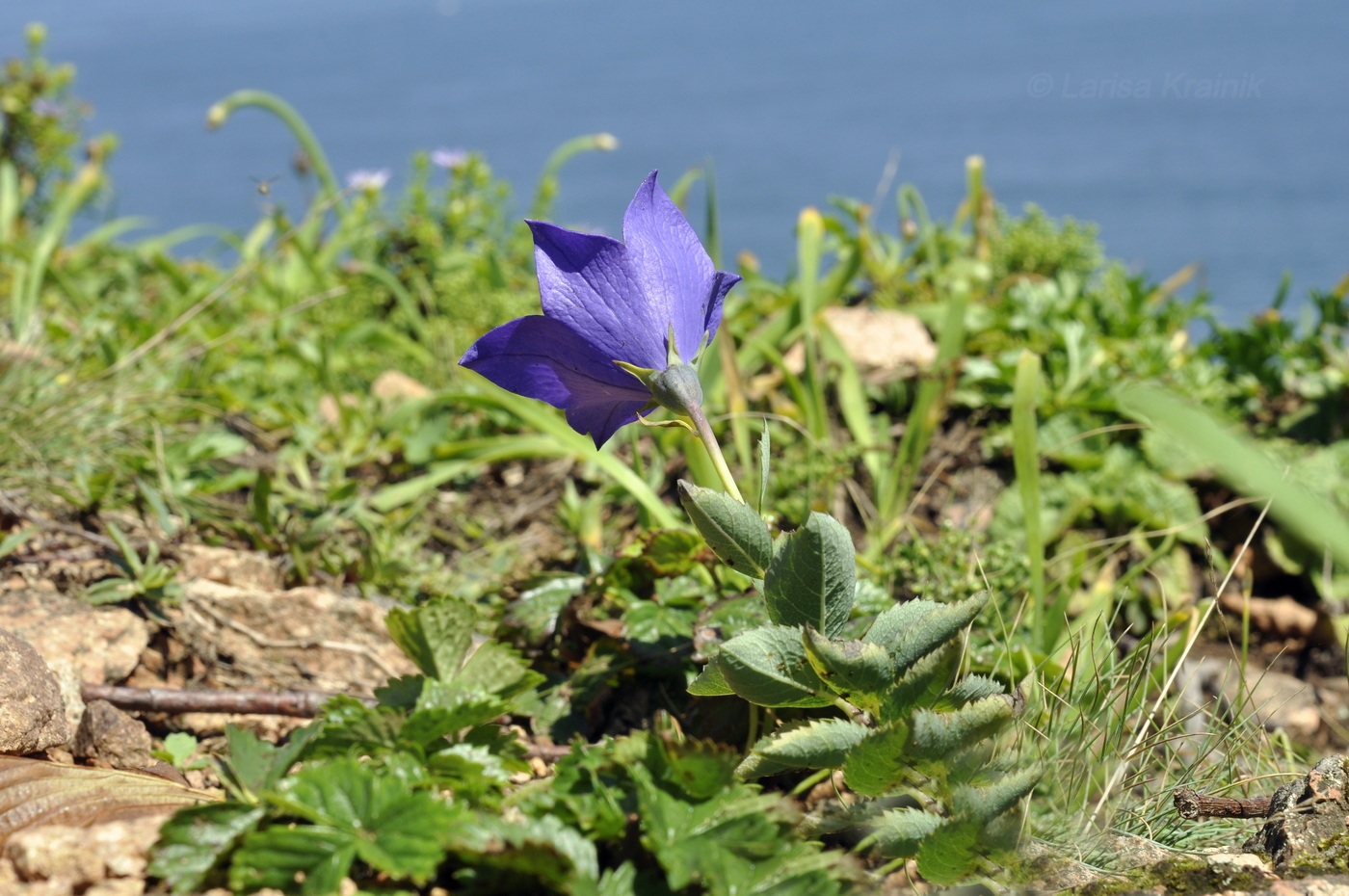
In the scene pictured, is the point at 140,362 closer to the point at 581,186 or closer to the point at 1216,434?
the point at 1216,434

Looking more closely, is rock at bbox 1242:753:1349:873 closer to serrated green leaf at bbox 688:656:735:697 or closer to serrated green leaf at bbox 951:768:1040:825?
serrated green leaf at bbox 951:768:1040:825

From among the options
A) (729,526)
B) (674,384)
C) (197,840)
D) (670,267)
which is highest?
(670,267)

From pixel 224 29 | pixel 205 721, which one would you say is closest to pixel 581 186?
pixel 205 721

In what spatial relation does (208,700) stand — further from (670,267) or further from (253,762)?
(670,267)

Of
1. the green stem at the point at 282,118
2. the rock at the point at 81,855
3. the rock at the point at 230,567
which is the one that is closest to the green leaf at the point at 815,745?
the rock at the point at 81,855

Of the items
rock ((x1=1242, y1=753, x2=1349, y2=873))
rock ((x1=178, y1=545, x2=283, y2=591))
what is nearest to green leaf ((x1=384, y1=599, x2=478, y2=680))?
rock ((x1=178, y1=545, x2=283, y2=591))

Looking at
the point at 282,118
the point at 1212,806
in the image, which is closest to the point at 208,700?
the point at 1212,806
